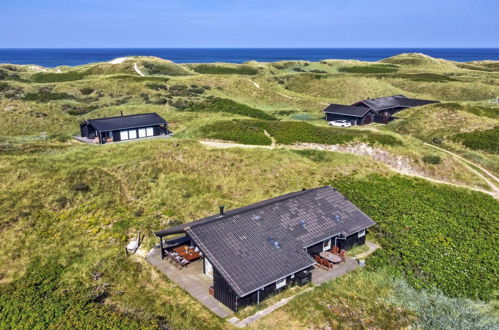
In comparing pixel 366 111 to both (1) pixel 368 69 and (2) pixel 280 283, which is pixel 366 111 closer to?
(2) pixel 280 283

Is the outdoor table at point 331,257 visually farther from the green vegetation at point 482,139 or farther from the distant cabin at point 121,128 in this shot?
the green vegetation at point 482,139

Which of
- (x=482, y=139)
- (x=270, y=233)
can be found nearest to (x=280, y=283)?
(x=270, y=233)

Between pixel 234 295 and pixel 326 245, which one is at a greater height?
pixel 234 295

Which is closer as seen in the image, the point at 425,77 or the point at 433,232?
the point at 433,232

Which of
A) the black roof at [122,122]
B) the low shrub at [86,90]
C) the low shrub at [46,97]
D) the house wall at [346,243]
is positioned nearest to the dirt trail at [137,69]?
the low shrub at [86,90]

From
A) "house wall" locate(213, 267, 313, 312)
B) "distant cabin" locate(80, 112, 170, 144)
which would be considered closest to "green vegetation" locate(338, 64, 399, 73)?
"distant cabin" locate(80, 112, 170, 144)

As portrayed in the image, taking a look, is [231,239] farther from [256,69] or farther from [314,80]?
[256,69]
